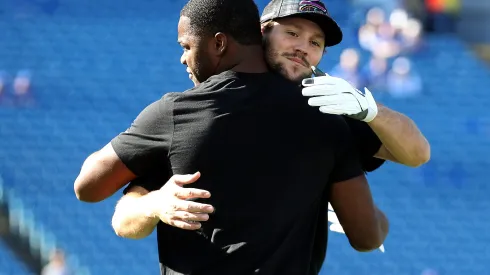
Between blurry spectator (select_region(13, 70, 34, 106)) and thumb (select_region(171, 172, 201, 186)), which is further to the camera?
blurry spectator (select_region(13, 70, 34, 106))

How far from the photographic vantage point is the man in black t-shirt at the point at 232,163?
2016 mm

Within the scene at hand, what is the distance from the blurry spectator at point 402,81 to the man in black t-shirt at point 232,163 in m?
6.22

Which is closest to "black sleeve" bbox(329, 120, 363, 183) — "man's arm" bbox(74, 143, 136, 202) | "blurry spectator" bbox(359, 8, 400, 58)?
"man's arm" bbox(74, 143, 136, 202)

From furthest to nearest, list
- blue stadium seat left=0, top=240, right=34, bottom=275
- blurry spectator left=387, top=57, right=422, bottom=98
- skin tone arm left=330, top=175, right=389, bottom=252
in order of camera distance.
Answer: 1. blurry spectator left=387, top=57, right=422, bottom=98
2. blue stadium seat left=0, top=240, right=34, bottom=275
3. skin tone arm left=330, top=175, right=389, bottom=252

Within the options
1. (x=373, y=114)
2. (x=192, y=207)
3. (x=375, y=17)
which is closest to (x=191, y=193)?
(x=192, y=207)

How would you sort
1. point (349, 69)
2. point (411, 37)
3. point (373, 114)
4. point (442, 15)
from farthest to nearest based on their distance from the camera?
point (442, 15) → point (411, 37) → point (349, 69) → point (373, 114)

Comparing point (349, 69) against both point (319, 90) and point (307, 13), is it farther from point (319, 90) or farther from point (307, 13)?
point (319, 90)

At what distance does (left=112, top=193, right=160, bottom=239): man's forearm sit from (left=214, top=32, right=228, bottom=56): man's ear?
1.28 feet

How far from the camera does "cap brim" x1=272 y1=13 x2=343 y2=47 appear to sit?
2182 mm

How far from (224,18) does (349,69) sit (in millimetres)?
6122

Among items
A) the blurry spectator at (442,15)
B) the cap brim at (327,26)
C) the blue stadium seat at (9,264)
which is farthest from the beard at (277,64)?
the blurry spectator at (442,15)

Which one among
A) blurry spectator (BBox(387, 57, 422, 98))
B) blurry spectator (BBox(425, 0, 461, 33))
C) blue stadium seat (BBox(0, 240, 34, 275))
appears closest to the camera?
blue stadium seat (BBox(0, 240, 34, 275))

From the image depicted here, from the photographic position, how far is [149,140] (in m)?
2.04

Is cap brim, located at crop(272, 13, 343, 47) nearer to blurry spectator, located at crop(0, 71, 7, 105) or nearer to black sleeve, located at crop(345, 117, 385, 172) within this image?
black sleeve, located at crop(345, 117, 385, 172)
